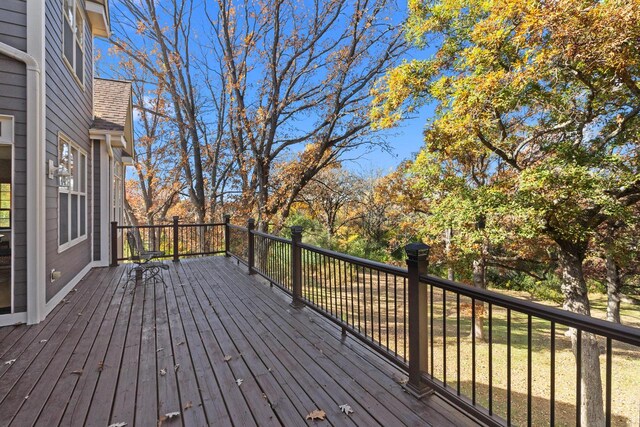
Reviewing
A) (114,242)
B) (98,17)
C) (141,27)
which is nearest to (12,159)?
(114,242)

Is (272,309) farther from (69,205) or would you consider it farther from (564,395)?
(564,395)

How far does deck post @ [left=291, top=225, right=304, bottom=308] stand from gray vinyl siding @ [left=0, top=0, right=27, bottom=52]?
12.3 ft

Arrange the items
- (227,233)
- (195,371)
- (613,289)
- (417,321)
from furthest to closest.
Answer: (613,289)
(227,233)
(195,371)
(417,321)

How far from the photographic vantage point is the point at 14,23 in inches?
141

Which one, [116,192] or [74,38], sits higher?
[74,38]

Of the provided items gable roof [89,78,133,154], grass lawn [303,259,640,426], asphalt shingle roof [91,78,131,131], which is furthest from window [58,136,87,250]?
grass lawn [303,259,640,426]

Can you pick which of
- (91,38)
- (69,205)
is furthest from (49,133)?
(91,38)

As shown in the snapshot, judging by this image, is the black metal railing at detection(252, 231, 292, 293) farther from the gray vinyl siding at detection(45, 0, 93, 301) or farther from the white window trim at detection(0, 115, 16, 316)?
→ the white window trim at detection(0, 115, 16, 316)

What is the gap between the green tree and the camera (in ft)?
17.0

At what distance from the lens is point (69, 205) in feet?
16.6

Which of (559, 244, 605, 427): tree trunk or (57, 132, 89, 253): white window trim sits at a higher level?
(57, 132, 89, 253): white window trim

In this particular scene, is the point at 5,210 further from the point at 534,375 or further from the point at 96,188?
the point at 534,375

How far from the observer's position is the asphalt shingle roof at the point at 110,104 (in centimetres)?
682

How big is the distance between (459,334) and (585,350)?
305 inches
